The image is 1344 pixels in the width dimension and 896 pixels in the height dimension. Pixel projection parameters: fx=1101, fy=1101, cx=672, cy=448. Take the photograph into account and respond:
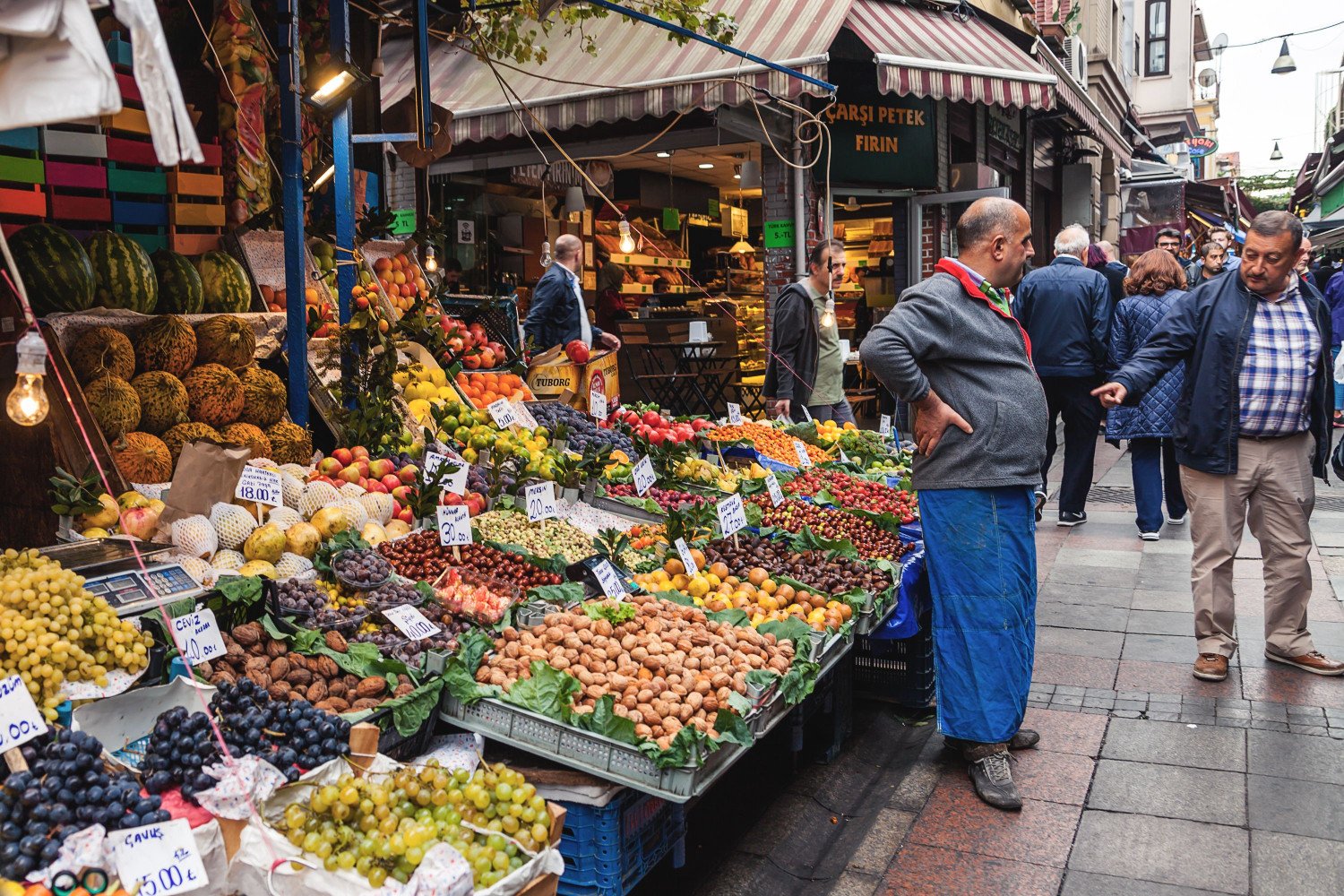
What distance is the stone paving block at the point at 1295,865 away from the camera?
138 inches

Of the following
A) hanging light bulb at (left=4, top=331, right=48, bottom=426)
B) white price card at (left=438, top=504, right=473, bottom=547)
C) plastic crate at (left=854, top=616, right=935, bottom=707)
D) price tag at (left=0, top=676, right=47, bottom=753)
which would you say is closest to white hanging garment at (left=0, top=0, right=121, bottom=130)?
hanging light bulb at (left=4, top=331, right=48, bottom=426)

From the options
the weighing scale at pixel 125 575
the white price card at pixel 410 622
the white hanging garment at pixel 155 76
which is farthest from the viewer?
the white price card at pixel 410 622

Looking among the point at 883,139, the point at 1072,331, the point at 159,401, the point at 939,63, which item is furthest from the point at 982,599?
the point at 883,139

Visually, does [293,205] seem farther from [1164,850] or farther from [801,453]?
[1164,850]

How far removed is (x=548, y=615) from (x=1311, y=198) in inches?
2385

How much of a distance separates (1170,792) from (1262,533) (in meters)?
1.64

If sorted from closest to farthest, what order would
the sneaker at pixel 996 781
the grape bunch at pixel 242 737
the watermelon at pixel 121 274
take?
the grape bunch at pixel 242 737
the sneaker at pixel 996 781
the watermelon at pixel 121 274

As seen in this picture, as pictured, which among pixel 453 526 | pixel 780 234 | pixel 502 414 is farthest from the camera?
pixel 780 234

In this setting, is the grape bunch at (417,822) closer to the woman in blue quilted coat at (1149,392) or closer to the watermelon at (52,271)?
the watermelon at (52,271)

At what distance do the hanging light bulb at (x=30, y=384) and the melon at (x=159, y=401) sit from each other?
99.1 inches

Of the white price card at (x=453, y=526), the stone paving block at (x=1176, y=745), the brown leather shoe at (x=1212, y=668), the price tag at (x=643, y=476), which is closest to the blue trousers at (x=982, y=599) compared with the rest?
the stone paving block at (x=1176, y=745)

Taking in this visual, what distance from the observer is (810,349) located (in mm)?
8031

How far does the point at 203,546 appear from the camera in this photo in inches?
158

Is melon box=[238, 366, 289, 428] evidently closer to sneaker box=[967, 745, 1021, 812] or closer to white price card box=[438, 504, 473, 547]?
white price card box=[438, 504, 473, 547]
